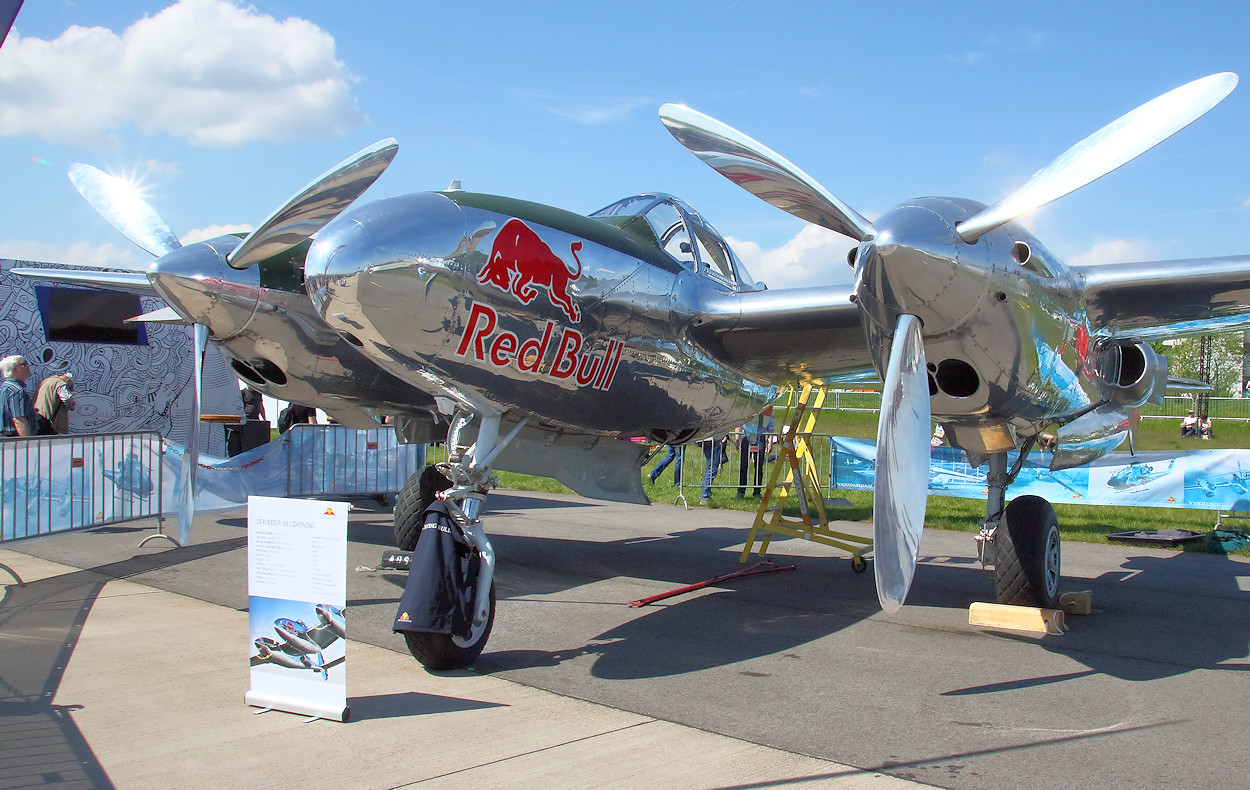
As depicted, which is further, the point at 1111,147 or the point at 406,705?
the point at 1111,147

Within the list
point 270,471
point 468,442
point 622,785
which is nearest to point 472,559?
point 468,442

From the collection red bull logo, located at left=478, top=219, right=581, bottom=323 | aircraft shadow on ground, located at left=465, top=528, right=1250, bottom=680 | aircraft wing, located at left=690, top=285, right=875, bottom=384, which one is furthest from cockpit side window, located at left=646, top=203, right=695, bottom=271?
aircraft shadow on ground, located at left=465, top=528, right=1250, bottom=680

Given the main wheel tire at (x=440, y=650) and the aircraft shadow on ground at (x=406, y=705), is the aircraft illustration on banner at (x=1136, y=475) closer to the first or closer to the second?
the main wheel tire at (x=440, y=650)

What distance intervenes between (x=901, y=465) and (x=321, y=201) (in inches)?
186

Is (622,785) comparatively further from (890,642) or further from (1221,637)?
(1221,637)

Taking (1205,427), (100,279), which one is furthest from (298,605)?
(1205,427)

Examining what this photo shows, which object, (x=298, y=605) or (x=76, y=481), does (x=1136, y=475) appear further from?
(x=76, y=481)

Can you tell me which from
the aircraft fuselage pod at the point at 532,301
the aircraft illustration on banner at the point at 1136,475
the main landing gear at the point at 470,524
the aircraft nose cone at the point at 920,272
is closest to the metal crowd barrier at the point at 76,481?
the aircraft fuselage pod at the point at 532,301

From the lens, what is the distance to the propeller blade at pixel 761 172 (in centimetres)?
564

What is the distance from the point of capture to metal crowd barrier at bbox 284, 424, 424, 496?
12.0 metres

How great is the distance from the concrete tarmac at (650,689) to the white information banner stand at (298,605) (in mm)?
163

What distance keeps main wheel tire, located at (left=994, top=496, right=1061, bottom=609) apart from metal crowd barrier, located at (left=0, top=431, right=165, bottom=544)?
8.76 metres

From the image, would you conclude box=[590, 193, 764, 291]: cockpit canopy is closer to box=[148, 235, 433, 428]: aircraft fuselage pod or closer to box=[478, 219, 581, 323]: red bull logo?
box=[478, 219, 581, 323]: red bull logo

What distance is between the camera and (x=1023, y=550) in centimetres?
644
